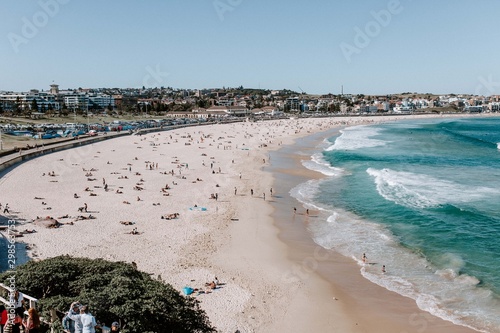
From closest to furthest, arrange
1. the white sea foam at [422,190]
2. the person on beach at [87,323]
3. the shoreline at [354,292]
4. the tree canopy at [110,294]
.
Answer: the person on beach at [87,323]
the tree canopy at [110,294]
the shoreline at [354,292]
the white sea foam at [422,190]

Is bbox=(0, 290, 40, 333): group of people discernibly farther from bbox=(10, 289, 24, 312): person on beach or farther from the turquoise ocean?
the turquoise ocean

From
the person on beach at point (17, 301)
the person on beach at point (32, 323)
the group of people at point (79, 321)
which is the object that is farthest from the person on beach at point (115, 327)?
the person on beach at point (17, 301)

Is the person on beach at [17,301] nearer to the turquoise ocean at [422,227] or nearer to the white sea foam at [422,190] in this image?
the turquoise ocean at [422,227]

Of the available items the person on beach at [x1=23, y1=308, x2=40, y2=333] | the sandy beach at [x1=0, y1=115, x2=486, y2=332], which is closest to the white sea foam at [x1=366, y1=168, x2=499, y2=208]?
the sandy beach at [x1=0, y1=115, x2=486, y2=332]

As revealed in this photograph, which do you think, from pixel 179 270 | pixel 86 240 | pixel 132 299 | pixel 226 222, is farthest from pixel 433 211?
pixel 132 299

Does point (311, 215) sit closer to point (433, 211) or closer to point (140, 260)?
point (433, 211)

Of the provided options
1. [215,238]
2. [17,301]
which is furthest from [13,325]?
[215,238]
